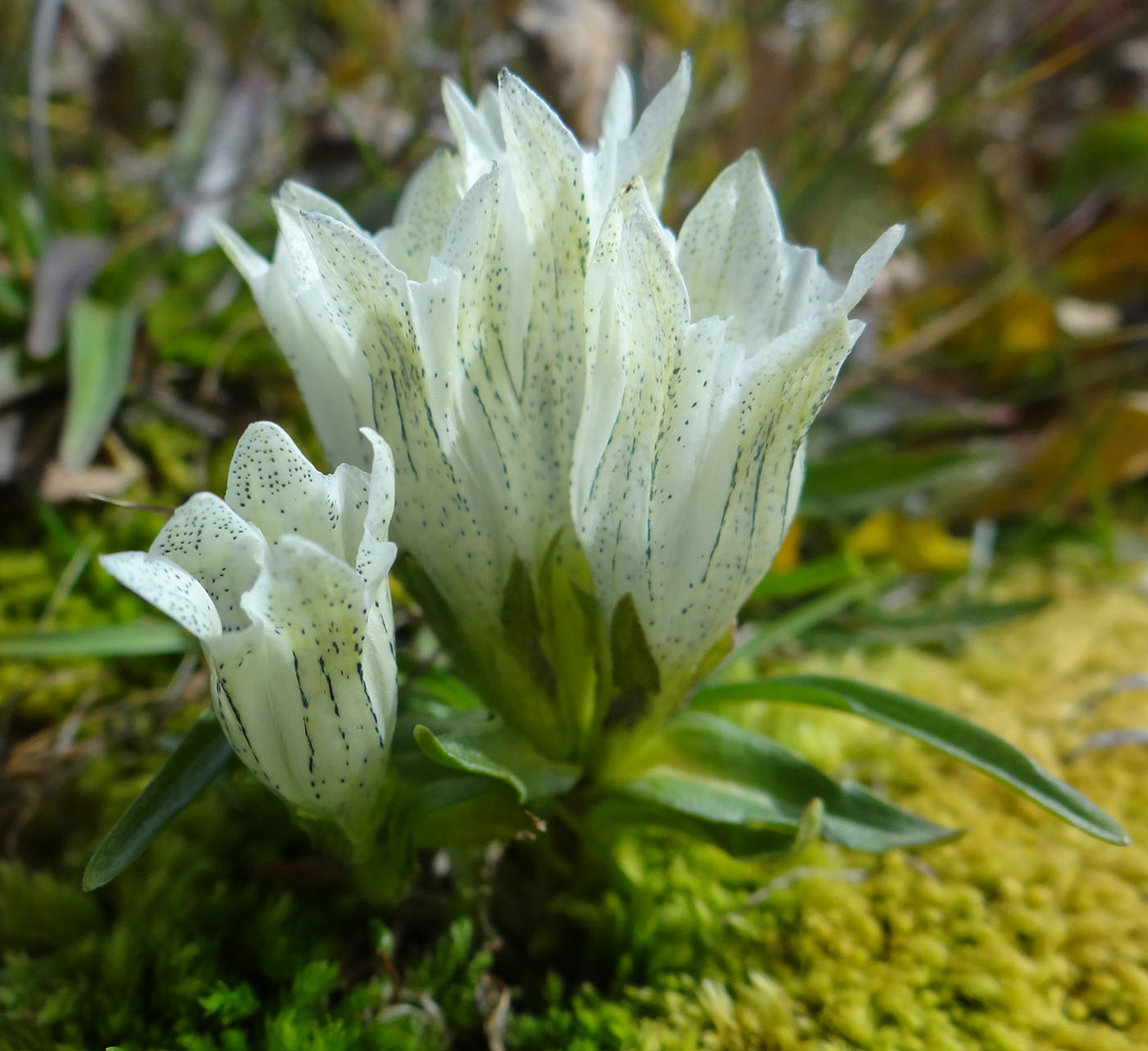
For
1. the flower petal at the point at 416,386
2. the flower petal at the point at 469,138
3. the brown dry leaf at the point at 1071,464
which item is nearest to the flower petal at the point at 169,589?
the flower petal at the point at 416,386

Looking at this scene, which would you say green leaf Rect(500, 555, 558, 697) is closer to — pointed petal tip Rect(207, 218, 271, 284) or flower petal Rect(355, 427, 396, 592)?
flower petal Rect(355, 427, 396, 592)

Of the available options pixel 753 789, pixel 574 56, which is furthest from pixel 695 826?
pixel 574 56

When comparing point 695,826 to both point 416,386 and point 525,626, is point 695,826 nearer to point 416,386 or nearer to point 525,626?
point 525,626

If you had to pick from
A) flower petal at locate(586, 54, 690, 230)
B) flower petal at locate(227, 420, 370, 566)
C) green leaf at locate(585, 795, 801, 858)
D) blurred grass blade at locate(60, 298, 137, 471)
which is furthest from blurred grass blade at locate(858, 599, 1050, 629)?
blurred grass blade at locate(60, 298, 137, 471)

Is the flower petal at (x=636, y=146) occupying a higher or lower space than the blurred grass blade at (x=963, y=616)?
higher

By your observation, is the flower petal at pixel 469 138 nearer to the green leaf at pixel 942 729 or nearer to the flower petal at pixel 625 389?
the flower petal at pixel 625 389

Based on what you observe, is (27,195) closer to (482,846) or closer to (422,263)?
(422,263)
